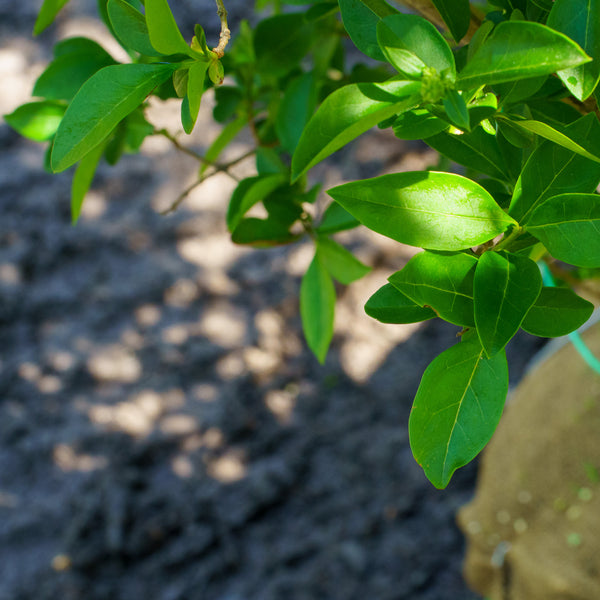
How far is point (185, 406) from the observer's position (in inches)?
66.4

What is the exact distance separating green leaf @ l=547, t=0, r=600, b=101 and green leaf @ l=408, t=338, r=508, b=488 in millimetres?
137

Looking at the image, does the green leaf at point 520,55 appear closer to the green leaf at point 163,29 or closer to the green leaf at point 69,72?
the green leaf at point 163,29

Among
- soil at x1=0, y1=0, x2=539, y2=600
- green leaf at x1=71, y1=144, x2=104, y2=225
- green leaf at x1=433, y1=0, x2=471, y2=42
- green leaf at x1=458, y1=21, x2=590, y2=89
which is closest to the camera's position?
green leaf at x1=458, y1=21, x2=590, y2=89

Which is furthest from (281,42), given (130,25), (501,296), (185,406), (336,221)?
(185,406)

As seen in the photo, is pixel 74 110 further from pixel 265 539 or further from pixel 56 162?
pixel 265 539

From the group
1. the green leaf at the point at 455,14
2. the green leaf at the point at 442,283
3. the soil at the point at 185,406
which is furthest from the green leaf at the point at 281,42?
the soil at the point at 185,406

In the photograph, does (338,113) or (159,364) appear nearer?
(338,113)

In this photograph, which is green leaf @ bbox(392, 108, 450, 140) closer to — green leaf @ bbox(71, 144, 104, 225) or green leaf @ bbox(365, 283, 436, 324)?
green leaf @ bbox(365, 283, 436, 324)

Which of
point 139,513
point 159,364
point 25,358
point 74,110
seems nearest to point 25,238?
point 25,358

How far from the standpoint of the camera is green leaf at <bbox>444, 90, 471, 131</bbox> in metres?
0.28

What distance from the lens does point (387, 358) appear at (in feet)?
5.81

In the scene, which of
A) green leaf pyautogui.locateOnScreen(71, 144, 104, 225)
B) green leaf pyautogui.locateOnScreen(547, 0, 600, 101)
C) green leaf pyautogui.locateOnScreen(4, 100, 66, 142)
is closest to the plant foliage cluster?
green leaf pyautogui.locateOnScreen(547, 0, 600, 101)

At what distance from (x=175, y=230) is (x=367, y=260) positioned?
53 cm

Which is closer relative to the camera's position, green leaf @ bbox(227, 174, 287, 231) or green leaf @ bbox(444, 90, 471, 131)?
green leaf @ bbox(444, 90, 471, 131)
